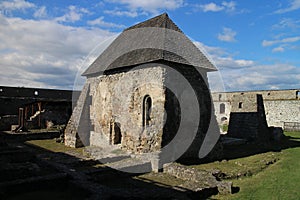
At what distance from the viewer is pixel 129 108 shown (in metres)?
12.7

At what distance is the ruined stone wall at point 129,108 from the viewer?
36.3ft

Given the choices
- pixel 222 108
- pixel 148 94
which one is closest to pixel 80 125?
pixel 148 94

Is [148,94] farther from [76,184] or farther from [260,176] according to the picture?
[260,176]

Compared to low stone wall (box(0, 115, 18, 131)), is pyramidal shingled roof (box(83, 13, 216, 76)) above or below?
above

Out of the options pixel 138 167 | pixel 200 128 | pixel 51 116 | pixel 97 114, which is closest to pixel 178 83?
pixel 200 128

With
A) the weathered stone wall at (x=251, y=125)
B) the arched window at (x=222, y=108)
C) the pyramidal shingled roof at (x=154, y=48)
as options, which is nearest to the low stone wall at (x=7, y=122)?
the pyramidal shingled roof at (x=154, y=48)

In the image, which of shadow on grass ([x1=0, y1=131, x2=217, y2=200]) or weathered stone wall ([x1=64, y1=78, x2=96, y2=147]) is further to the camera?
weathered stone wall ([x1=64, y1=78, x2=96, y2=147])

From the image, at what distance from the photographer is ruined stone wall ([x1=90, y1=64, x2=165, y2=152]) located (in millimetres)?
11062

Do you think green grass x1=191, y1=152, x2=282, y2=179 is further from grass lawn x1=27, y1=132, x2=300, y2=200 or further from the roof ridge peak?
the roof ridge peak

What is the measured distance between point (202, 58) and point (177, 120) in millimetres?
4338

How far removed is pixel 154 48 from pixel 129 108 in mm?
3320

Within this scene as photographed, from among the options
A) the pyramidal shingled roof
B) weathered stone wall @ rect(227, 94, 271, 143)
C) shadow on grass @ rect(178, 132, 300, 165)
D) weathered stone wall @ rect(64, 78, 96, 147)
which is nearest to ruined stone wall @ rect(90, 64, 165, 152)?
weathered stone wall @ rect(64, 78, 96, 147)

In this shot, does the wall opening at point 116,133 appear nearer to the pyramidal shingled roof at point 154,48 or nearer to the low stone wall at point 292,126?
the pyramidal shingled roof at point 154,48

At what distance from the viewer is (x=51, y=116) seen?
78.1 ft
